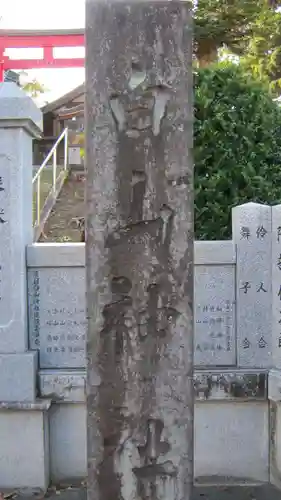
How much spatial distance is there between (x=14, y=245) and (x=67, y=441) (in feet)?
5.09

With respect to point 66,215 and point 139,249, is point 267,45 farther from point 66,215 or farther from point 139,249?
point 139,249

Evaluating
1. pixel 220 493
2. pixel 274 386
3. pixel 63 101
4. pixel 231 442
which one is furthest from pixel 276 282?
pixel 63 101

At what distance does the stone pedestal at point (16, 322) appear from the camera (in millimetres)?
4207

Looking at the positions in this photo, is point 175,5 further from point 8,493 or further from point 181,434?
point 8,493

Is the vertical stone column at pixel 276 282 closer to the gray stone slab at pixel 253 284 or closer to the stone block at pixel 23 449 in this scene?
the gray stone slab at pixel 253 284

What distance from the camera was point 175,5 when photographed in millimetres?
2516

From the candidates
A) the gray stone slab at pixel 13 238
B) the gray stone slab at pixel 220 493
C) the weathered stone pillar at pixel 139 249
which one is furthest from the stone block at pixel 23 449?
the weathered stone pillar at pixel 139 249

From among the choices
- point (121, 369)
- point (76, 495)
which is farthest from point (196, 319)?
point (121, 369)

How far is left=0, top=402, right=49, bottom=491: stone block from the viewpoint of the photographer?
4.31 meters

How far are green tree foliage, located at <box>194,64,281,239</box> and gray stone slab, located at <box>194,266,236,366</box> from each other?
100 centimetres

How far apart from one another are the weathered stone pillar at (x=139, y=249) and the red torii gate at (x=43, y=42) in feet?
36.5

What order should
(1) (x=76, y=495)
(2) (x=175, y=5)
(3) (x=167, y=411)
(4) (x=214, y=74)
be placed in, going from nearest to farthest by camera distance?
(2) (x=175, y=5)
(3) (x=167, y=411)
(1) (x=76, y=495)
(4) (x=214, y=74)

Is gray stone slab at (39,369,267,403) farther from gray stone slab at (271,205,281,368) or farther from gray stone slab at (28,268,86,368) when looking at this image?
gray stone slab at (271,205,281,368)

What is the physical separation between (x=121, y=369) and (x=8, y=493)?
224 cm
